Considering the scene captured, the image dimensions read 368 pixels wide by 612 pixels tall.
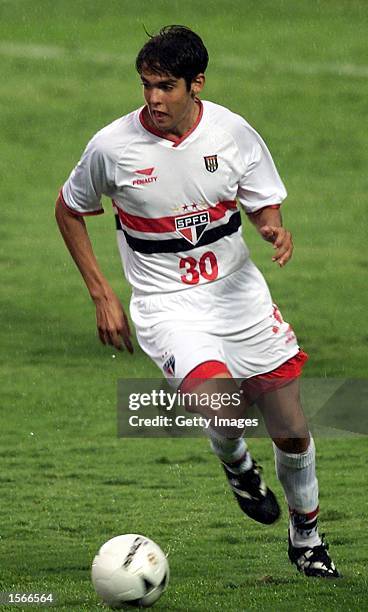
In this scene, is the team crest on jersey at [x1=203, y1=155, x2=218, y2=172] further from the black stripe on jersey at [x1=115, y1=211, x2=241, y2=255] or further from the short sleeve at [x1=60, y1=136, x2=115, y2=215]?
the short sleeve at [x1=60, y1=136, x2=115, y2=215]

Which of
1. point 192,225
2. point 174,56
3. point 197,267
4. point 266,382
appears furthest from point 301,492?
point 174,56

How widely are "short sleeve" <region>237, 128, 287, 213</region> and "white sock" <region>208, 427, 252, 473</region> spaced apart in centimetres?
117

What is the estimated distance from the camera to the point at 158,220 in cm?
832

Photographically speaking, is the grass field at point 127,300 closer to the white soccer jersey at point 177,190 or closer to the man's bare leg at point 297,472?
the man's bare leg at point 297,472

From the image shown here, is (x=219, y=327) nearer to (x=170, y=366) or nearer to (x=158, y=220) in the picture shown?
(x=170, y=366)

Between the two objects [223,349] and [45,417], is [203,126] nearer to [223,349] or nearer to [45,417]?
[223,349]

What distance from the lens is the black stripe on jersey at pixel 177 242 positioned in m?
8.33

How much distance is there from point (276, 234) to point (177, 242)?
496 millimetres

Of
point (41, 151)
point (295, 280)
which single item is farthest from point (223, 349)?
point (41, 151)

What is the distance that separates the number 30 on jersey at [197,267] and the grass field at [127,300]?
4.85ft

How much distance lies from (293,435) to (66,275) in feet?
35.7

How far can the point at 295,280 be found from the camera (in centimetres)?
1905
